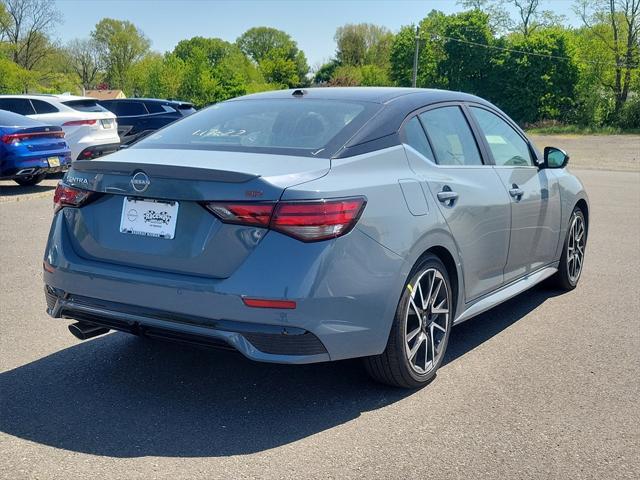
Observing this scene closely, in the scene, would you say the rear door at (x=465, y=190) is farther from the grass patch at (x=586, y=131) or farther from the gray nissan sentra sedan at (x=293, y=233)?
the grass patch at (x=586, y=131)

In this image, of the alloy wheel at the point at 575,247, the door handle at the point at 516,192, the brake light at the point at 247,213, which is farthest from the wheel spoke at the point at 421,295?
the alloy wheel at the point at 575,247

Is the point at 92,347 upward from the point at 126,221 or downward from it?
downward

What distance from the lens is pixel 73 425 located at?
11.3ft

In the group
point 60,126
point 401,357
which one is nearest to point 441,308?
point 401,357

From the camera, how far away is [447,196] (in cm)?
418

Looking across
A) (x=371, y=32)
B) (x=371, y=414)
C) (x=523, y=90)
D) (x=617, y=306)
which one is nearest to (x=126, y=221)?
(x=371, y=414)

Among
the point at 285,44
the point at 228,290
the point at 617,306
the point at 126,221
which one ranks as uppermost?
the point at 285,44

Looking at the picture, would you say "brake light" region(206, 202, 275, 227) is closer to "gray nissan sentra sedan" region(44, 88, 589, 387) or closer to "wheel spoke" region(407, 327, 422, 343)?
"gray nissan sentra sedan" region(44, 88, 589, 387)

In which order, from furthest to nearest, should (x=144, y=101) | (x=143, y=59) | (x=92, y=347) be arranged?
1. (x=143, y=59)
2. (x=144, y=101)
3. (x=92, y=347)

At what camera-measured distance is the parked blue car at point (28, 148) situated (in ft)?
39.5

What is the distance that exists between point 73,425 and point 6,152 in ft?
31.8

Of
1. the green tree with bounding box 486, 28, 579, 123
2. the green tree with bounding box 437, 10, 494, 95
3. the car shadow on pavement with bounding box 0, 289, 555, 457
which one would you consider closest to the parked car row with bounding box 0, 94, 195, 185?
the car shadow on pavement with bounding box 0, 289, 555, 457

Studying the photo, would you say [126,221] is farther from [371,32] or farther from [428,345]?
[371,32]

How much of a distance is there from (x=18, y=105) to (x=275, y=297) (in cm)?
1411
